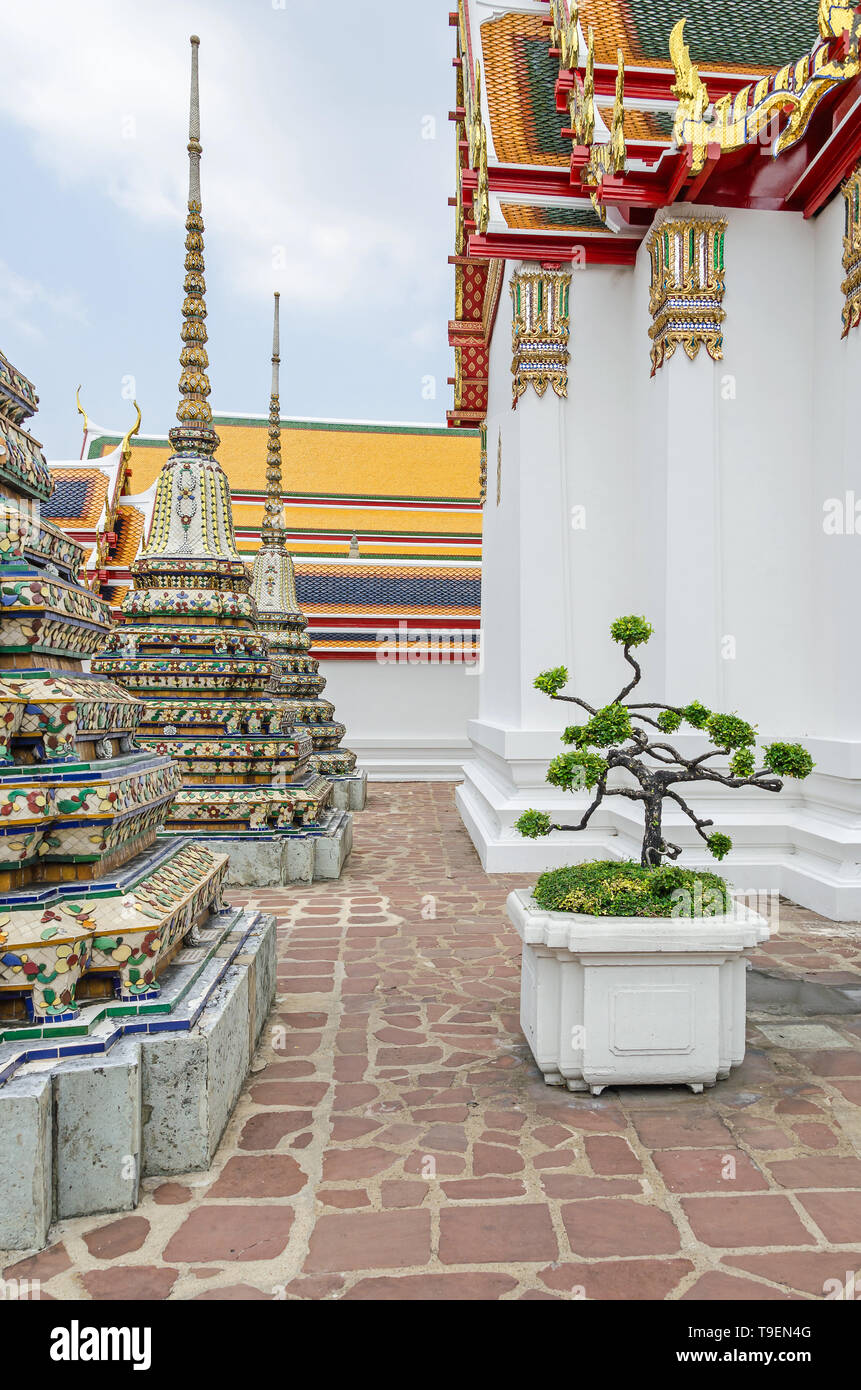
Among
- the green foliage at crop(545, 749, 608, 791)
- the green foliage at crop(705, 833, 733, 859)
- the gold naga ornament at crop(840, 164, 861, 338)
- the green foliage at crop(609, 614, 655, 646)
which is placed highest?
the gold naga ornament at crop(840, 164, 861, 338)

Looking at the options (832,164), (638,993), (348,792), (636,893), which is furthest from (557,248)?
(348,792)

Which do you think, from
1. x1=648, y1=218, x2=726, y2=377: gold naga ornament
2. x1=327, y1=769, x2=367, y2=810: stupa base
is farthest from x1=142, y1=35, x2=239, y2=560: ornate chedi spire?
x1=327, y1=769, x2=367, y2=810: stupa base

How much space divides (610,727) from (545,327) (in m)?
5.25

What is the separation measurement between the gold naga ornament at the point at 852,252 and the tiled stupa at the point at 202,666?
4816mm

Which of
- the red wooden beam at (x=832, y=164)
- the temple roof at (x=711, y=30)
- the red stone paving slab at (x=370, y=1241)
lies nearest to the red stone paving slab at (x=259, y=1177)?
the red stone paving slab at (x=370, y=1241)

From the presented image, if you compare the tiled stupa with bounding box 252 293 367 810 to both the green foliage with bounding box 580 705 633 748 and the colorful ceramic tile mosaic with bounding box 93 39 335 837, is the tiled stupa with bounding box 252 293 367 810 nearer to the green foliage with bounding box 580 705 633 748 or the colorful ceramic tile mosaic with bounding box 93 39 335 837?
the colorful ceramic tile mosaic with bounding box 93 39 335 837

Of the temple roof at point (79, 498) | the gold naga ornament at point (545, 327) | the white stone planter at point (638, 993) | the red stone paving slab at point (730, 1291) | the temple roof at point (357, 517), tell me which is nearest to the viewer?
the red stone paving slab at point (730, 1291)

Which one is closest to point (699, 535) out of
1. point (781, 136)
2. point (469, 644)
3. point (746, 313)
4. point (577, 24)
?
point (746, 313)

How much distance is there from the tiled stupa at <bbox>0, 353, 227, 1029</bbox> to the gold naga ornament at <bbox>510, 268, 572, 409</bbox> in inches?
203

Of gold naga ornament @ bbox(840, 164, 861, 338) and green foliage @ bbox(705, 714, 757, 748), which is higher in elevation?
gold naga ornament @ bbox(840, 164, 861, 338)

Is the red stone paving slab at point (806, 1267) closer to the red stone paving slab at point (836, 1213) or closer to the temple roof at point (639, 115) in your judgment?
the red stone paving slab at point (836, 1213)

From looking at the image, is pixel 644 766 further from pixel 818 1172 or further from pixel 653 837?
pixel 818 1172

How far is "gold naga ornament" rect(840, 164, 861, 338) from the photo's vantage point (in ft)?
20.3

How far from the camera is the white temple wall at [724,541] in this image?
6.59 m
